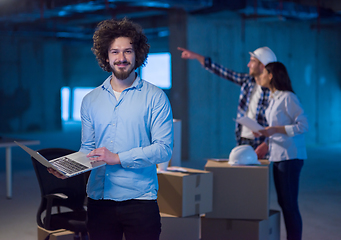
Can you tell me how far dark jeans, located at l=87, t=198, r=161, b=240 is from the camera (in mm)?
1572

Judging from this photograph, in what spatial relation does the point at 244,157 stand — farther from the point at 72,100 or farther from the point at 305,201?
the point at 72,100

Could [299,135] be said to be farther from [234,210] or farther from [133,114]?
[133,114]

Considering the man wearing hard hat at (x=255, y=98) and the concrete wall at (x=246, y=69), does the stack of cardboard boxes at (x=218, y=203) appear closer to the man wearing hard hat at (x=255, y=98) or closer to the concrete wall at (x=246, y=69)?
the man wearing hard hat at (x=255, y=98)

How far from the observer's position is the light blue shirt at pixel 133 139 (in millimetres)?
1560

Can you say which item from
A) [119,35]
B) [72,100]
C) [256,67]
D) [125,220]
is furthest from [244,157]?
[72,100]

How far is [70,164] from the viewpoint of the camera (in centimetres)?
158

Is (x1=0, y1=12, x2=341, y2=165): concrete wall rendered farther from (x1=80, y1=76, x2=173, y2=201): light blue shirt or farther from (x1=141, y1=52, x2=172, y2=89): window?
(x1=80, y1=76, x2=173, y2=201): light blue shirt

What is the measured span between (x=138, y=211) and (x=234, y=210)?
134 cm

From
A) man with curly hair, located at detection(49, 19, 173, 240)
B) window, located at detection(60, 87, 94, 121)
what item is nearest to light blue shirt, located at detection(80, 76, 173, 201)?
man with curly hair, located at detection(49, 19, 173, 240)

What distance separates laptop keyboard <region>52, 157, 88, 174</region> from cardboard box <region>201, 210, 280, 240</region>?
1494mm

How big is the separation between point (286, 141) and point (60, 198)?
158 cm

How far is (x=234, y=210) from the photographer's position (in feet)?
9.03

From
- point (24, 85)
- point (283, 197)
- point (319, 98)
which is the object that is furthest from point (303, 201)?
point (24, 85)

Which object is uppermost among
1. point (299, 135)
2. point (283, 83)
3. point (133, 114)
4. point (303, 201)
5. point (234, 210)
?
point (283, 83)
